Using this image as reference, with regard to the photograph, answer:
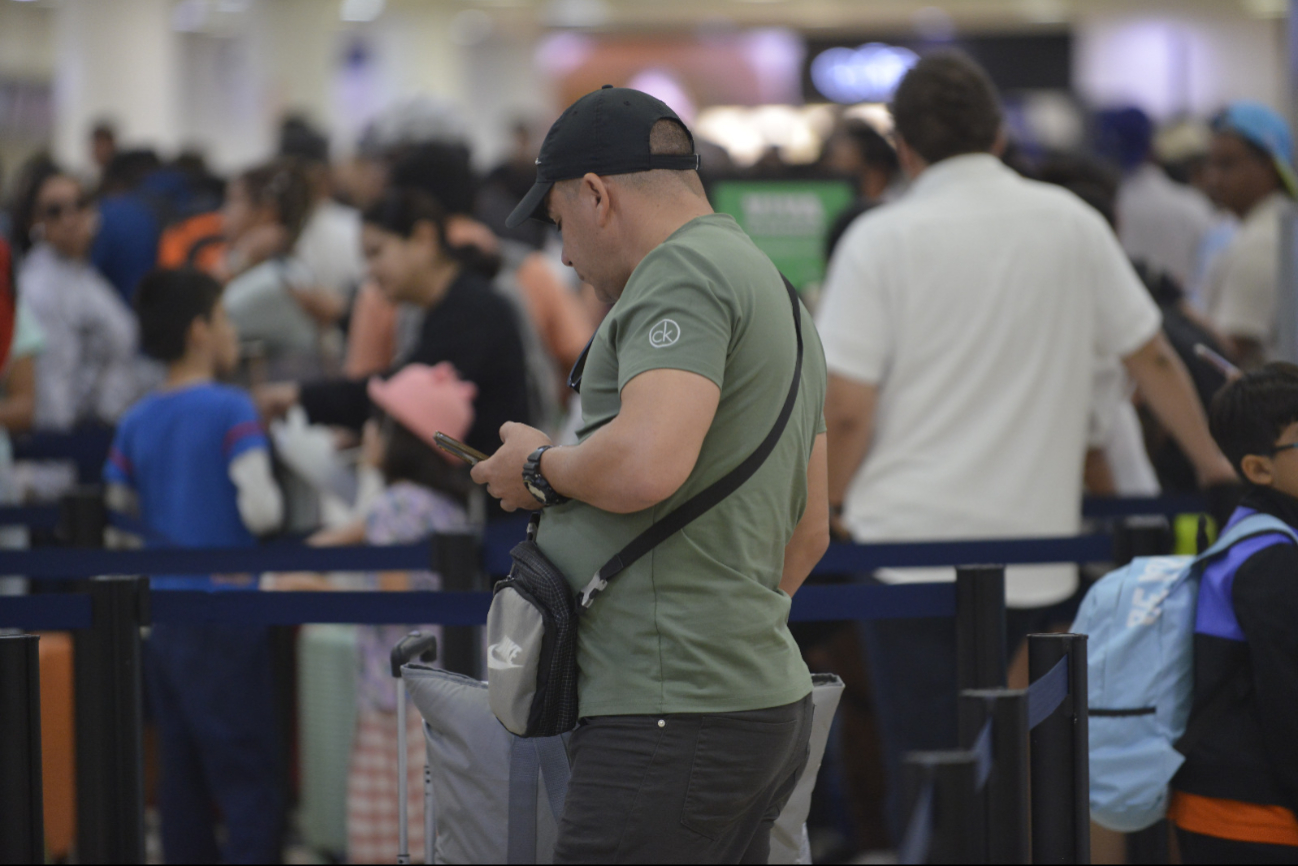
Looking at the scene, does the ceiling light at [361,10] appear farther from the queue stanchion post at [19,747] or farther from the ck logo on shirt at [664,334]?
the ck logo on shirt at [664,334]

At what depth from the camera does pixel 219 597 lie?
2.97 meters

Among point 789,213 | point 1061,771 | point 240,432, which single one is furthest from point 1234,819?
point 789,213

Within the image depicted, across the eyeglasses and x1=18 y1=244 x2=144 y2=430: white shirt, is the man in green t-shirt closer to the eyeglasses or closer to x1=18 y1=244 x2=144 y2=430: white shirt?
the eyeglasses

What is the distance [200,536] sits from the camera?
4.07 meters

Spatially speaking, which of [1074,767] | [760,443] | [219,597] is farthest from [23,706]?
[1074,767]

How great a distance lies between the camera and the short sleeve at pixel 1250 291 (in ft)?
16.0

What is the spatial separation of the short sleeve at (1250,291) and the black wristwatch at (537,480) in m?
3.61

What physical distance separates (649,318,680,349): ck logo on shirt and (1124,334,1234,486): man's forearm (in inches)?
73.7

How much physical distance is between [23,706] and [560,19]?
23.7 metres

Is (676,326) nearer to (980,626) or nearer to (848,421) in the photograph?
(980,626)

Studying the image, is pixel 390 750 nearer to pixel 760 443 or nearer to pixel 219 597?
pixel 219 597

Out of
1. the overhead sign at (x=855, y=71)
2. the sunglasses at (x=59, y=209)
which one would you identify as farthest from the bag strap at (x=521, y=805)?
the overhead sign at (x=855, y=71)

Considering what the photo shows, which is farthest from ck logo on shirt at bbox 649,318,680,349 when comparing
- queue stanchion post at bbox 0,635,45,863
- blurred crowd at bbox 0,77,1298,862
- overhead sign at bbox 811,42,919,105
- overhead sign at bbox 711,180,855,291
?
overhead sign at bbox 811,42,919,105

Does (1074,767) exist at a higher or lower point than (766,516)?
lower
